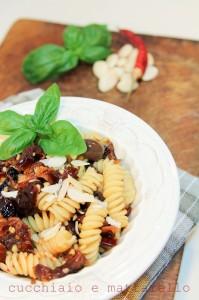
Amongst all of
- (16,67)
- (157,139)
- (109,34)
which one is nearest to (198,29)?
(109,34)

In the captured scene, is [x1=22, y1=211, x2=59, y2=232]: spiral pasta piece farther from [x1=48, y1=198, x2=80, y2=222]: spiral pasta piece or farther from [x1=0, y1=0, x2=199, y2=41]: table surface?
[x1=0, y1=0, x2=199, y2=41]: table surface

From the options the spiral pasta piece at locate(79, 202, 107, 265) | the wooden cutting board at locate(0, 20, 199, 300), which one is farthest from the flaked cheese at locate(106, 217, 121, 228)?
the wooden cutting board at locate(0, 20, 199, 300)

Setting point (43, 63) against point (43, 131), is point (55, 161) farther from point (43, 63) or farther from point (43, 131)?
point (43, 63)

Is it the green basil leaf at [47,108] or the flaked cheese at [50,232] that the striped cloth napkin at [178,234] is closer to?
the flaked cheese at [50,232]

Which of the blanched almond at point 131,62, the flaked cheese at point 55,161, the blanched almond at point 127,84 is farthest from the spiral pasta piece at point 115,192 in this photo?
the blanched almond at point 131,62

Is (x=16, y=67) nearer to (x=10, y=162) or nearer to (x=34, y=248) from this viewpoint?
(x=10, y=162)

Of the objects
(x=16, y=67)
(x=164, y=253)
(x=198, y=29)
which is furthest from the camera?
(x=198, y=29)

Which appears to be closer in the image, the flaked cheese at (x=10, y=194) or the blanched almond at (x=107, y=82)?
the flaked cheese at (x=10, y=194)
